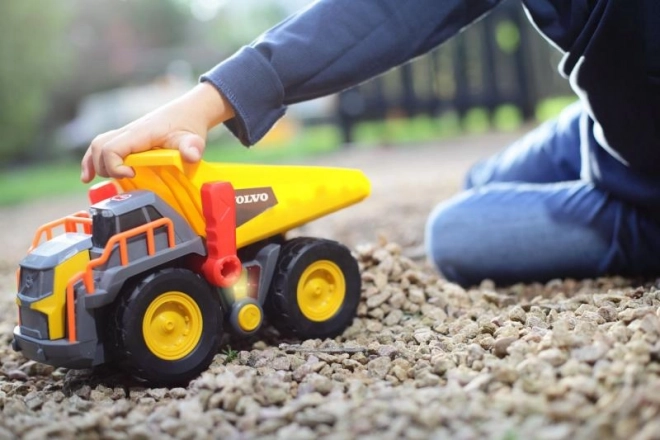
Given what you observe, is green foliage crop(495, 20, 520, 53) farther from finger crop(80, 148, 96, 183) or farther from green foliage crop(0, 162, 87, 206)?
finger crop(80, 148, 96, 183)

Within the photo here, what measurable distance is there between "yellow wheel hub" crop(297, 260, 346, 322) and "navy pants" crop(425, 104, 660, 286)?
1.52 feet

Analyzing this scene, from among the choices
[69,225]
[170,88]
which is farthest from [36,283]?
[170,88]

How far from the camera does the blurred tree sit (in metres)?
6.09

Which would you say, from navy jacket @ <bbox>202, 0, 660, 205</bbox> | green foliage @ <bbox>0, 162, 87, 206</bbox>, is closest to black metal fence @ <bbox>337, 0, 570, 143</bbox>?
green foliage @ <bbox>0, 162, 87, 206</bbox>

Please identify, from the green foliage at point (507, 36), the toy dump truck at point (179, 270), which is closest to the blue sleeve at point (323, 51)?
the toy dump truck at point (179, 270)

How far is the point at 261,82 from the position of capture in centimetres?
112

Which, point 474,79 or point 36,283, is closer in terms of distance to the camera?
point 36,283

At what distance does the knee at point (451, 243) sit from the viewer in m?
1.55

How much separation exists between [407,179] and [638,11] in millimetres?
2270

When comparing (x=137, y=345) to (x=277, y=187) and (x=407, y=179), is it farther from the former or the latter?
(x=407, y=179)

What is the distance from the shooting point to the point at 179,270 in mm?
973

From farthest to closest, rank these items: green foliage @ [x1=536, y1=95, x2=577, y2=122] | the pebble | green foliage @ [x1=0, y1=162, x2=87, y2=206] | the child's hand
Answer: green foliage @ [x1=536, y1=95, x2=577, y2=122]
green foliage @ [x1=0, y1=162, x2=87, y2=206]
the child's hand
the pebble

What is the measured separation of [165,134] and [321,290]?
1.06 ft

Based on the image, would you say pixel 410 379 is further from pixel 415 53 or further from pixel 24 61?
pixel 24 61
